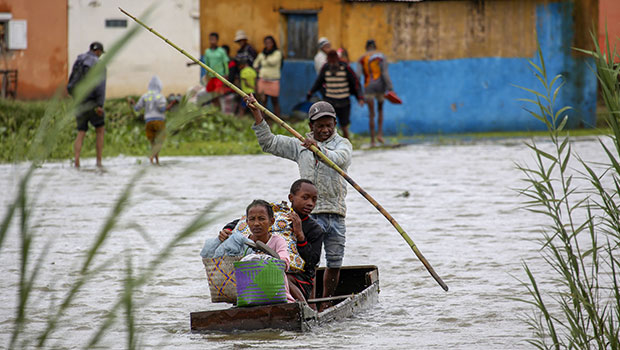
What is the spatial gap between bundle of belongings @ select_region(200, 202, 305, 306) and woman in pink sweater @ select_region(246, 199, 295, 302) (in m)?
0.08

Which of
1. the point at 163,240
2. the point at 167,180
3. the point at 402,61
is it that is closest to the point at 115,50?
the point at 163,240

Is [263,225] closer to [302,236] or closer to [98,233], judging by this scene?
[302,236]

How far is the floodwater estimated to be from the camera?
623cm

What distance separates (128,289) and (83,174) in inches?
491

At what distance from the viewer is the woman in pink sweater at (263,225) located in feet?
21.2

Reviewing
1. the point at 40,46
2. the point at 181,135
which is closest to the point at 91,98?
the point at 181,135

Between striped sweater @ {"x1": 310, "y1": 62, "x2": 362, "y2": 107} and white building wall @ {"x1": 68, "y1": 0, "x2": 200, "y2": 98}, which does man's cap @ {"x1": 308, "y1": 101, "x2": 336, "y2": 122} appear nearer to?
striped sweater @ {"x1": 310, "y1": 62, "x2": 362, "y2": 107}

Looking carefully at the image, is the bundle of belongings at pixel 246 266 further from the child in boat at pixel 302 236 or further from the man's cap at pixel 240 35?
the man's cap at pixel 240 35

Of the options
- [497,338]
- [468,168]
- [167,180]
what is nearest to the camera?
[497,338]

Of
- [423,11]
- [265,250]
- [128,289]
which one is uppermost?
[423,11]

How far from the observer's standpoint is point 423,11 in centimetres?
2241

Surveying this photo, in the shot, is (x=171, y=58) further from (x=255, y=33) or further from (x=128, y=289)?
(x=128, y=289)

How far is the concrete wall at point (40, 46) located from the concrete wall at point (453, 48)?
303cm

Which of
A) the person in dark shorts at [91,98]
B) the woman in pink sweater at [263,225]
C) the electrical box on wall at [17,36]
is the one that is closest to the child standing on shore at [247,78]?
the electrical box on wall at [17,36]
